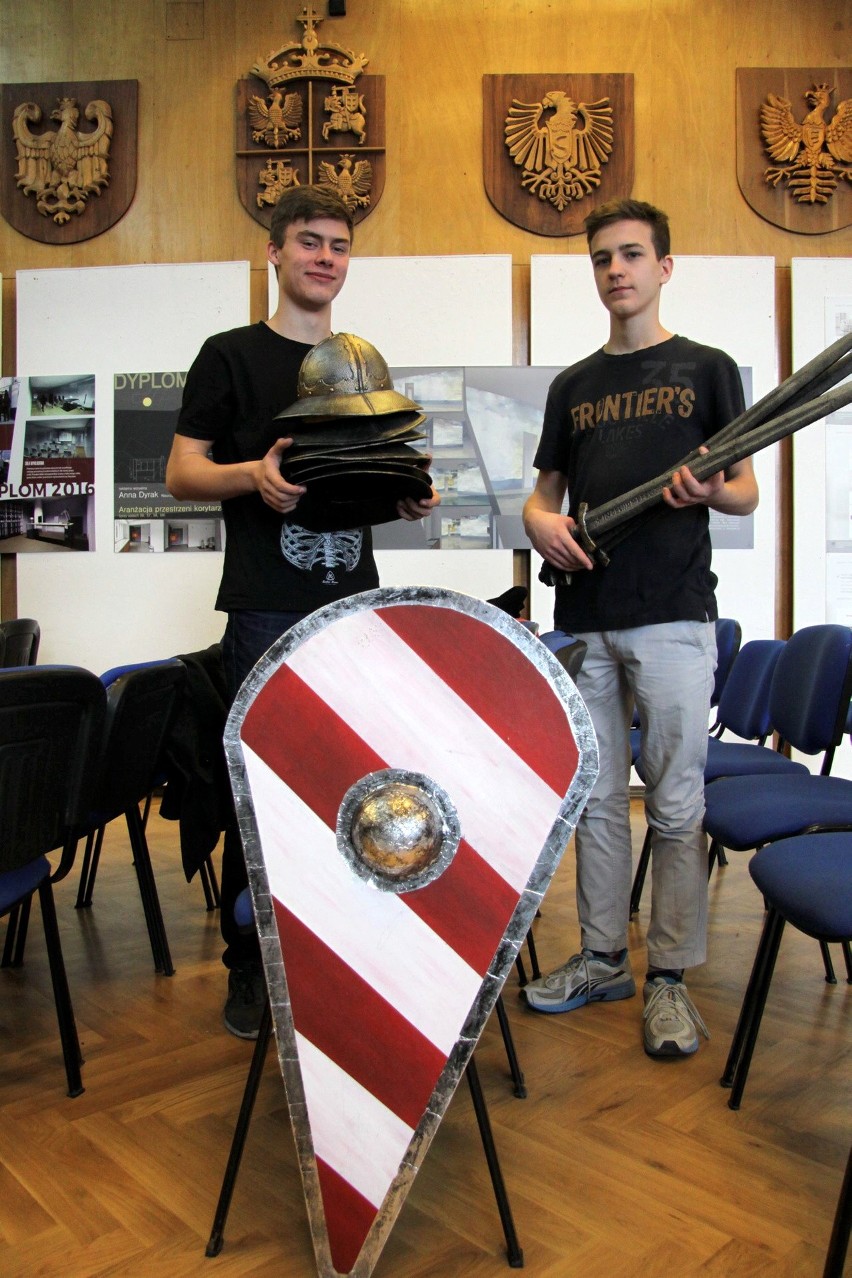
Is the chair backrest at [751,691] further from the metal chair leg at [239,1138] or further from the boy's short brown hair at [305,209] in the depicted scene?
the metal chair leg at [239,1138]

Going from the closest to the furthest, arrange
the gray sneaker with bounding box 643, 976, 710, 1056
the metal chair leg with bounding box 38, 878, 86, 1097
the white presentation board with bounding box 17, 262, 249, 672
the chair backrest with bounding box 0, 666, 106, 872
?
the chair backrest with bounding box 0, 666, 106, 872
the metal chair leg with bounding box 38, 878, 86, 1097
the gray sneaker with bounding box 643, 976, 710, 1056
the white presentation board with bounding box 17, 262, 249, 672

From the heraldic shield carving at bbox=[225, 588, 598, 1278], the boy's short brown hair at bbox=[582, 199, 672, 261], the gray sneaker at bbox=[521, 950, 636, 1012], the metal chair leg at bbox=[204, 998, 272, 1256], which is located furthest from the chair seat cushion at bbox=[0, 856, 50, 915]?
the boy's short brown hair at bbox=[582, 199, 672, 261]

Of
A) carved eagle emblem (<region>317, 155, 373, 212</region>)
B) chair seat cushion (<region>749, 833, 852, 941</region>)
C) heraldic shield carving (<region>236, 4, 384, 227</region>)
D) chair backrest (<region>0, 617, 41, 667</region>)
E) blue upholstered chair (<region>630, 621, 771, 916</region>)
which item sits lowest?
chair seat cushion (<region>749, 833, 852, 941</region>)

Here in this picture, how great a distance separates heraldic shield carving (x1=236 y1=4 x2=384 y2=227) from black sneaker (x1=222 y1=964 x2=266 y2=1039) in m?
3.62

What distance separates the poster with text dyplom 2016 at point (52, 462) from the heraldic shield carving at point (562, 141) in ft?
7.14

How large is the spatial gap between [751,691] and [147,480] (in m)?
2.90

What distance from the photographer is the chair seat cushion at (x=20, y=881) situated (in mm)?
1602

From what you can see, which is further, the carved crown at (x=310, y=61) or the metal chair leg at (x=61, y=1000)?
the carved crown at (x=310, y=61)

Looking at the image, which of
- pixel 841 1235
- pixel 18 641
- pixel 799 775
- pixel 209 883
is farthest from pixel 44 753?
pixel 18 641

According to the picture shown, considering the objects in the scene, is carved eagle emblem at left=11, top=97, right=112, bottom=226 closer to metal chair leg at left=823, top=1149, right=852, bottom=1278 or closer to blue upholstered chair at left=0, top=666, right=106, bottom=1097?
blue upholstered chair at left=0, top=666, right=106, bottom=1097

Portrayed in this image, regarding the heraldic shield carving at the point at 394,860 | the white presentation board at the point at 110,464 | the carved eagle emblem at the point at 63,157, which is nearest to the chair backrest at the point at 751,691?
the heraldic shield carving at the point at 394,860

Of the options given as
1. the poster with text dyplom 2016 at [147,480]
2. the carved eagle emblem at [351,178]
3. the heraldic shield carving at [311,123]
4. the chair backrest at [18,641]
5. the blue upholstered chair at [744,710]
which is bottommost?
the blue upholstered chair at [744,710]

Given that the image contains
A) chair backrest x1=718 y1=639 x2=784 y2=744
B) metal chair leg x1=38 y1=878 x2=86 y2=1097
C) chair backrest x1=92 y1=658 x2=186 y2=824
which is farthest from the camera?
chair backrest x1=718 y1=639 x2=784 y2=744

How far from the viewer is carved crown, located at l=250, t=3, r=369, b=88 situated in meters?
4.57
